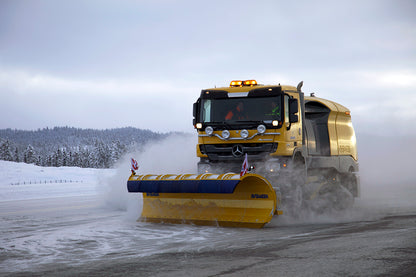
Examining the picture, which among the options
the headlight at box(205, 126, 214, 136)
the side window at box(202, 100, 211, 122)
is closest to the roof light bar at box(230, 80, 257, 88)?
the side window at box(202, 100, 211, 122)

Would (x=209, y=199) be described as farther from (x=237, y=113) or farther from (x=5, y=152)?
(x=5, y=152)

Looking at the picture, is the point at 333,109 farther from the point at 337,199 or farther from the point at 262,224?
the point at 262,224

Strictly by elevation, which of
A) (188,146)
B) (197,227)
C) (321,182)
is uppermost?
(188,146)

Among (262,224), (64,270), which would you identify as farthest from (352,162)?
(64,270)

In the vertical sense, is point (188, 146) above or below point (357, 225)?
above

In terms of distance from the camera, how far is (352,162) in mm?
14016

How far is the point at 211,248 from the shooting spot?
683 cm

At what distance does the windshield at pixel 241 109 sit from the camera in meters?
10.1

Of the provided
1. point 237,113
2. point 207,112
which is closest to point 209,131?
point 207,112

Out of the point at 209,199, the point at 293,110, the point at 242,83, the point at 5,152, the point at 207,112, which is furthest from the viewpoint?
the point at 5,152

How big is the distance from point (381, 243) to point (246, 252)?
1.97 metres

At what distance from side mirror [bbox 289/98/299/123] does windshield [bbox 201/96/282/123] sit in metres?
0.25

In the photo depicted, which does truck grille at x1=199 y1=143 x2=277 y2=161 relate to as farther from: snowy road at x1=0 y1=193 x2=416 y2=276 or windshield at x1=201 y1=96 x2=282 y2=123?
snowy road at x1=0 y1=193 x2=416 y2=276

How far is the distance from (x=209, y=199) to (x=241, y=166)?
3.31 feet
